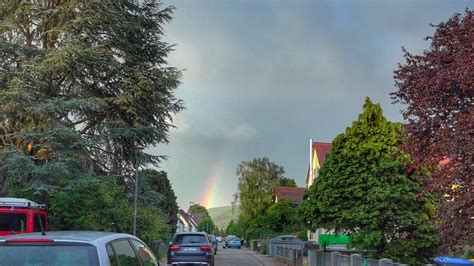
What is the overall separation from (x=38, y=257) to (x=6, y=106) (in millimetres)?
18361

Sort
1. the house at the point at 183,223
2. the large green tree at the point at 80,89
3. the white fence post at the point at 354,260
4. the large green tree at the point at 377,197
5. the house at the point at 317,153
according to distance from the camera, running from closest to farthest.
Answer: the white fence post at the point at 354,260, the large green tree at the point at 377,197, the large green tree at the point at 80,89, the house at the point at 317,153, the house at the point at 183,223

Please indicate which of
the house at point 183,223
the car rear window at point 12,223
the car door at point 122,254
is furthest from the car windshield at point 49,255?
the house at point 183,223

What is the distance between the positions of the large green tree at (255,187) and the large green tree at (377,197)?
57171mm

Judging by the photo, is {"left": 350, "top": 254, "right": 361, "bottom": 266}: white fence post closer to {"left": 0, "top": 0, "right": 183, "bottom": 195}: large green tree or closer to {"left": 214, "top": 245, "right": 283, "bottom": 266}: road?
{"left": 0, "top": 0, "right": 183, "bottom": 195}: large green tree

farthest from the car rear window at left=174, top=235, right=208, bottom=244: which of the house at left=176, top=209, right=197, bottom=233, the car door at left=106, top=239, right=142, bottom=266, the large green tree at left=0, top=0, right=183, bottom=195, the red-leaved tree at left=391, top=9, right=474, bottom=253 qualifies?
the house at left=176, top=209, right=197, bottom=233

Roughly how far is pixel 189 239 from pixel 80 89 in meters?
7.37

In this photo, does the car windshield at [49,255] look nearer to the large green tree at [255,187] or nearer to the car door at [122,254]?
the car door at [122,254]

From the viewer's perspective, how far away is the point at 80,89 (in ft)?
81.3

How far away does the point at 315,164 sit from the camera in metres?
63.8

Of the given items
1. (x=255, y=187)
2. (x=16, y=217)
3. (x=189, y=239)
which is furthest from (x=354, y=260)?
(x=255, y=187)

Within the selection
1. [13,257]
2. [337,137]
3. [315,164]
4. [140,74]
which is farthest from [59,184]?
[315,164]

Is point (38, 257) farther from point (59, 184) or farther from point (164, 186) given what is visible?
point (164, 186)

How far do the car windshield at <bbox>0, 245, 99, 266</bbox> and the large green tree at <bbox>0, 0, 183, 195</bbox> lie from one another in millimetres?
16146

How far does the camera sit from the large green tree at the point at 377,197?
18.2 meters
